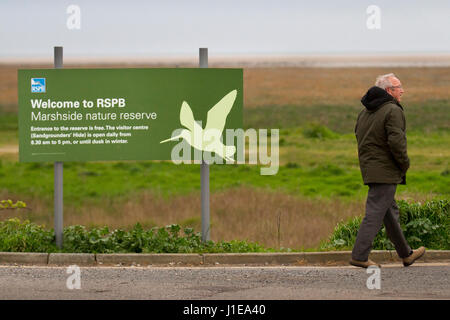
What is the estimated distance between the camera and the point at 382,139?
880 cm

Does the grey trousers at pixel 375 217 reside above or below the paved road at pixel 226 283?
above

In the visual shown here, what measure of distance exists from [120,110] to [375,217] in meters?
3.35

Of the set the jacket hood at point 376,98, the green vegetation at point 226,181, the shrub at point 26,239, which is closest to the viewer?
the jacket hood at point 376,98

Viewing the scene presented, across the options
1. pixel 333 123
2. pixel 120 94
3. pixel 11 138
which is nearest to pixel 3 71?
pixel 11 138

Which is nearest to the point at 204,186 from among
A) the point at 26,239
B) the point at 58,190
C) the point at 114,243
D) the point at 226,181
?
the point at 114,243

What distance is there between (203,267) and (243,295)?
170cm

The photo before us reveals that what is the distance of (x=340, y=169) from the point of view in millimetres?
26219

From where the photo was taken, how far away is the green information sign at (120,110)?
10.4m

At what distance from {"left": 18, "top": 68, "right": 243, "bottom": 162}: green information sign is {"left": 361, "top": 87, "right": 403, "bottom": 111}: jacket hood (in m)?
2.00

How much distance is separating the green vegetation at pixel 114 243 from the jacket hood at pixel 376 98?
2.33 meters

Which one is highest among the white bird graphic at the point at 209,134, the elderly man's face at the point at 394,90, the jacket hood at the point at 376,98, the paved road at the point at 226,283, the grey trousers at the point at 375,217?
the elderly man's face at the point at 394,90

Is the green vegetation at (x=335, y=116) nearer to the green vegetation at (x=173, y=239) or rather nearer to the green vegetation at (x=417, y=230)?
the green vegetation at (x=417, y=230)

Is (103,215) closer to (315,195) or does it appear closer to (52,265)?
(315,195)

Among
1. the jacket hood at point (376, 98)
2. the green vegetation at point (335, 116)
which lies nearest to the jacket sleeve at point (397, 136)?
the jacket hood at point (376, 98)
